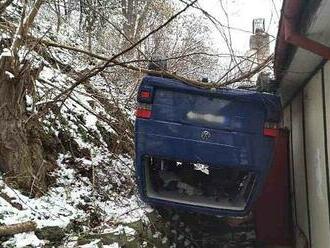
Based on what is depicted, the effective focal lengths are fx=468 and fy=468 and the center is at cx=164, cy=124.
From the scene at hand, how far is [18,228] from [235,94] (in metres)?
2.78

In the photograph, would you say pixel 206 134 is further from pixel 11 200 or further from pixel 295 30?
pixel 11 200

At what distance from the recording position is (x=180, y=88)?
5465mm

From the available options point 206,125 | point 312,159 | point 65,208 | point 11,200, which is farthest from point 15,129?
point 312,159

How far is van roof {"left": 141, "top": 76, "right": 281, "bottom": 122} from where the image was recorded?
541 cm

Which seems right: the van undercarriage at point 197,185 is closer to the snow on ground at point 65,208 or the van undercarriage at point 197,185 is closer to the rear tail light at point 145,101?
the snow on ground at point 65,208

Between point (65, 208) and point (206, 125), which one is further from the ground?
point (206, 125)

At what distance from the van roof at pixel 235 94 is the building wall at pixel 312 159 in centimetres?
50

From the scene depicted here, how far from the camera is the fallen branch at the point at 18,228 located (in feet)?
15.0

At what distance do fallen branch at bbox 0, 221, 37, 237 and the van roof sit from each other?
6.44 feet

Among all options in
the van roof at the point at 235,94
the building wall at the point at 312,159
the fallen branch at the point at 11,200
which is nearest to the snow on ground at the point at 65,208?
the fallen branch at the point at 11,200

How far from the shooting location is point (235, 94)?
5.44 metres

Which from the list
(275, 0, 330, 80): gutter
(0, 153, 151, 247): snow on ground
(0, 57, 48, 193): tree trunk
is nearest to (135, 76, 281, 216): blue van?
(275, 0, 330, 80): gutter

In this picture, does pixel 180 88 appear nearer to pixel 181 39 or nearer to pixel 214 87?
pixel 214 87

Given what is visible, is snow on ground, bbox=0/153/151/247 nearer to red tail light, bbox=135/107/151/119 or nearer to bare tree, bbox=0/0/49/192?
bare tree, bbox=0/0/49/192
